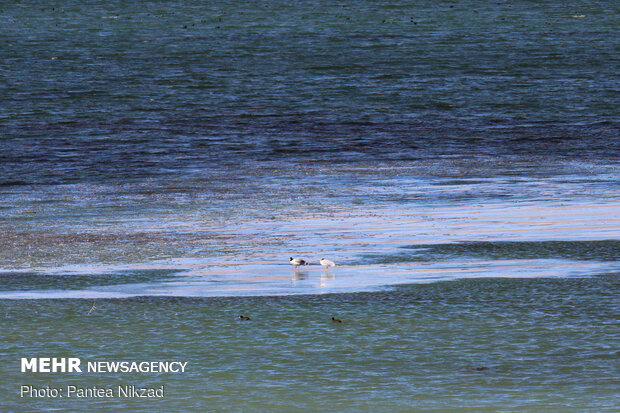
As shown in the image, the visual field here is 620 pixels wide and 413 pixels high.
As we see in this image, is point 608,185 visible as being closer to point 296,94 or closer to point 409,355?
point 409,355

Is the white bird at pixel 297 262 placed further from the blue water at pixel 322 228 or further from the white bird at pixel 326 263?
the white bird at pixel 326 263

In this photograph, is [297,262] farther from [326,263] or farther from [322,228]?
[322,228]

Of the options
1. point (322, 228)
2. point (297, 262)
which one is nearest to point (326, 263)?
point (297, 262)

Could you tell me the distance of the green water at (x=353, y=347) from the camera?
23.7 feet

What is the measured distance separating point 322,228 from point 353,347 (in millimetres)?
4541

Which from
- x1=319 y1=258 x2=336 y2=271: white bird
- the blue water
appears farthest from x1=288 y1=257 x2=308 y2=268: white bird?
x1=319 y1=258 x2=336 y2=271: white bird

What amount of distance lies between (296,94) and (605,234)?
1631cm

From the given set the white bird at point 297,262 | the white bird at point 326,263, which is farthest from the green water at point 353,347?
the white bird at point 297,262

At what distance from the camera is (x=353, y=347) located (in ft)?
27.3

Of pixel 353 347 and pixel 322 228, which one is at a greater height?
pixel 322 228

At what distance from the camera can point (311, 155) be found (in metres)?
19.4

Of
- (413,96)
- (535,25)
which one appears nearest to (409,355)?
(413,96)

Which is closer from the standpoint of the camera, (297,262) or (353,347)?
(353,347)

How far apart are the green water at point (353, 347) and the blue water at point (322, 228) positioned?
0.02 meters
